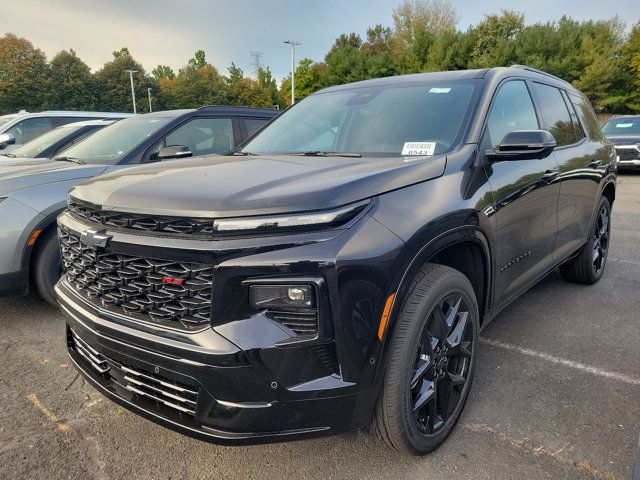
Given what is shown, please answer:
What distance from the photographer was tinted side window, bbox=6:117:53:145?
8.66 m

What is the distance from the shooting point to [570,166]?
351cm

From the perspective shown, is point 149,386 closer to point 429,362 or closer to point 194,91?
point 429,362

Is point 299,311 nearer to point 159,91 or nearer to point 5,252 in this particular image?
point 5,252

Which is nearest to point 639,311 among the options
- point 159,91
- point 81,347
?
point 81,347

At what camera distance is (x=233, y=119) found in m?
5.56

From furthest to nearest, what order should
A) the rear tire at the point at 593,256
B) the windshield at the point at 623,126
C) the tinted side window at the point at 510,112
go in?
the windshield at the point at 623,126 < the rear tire at the point at 593,256 < the tinted side window at the point at 510,112

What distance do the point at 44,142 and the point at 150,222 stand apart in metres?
5.41

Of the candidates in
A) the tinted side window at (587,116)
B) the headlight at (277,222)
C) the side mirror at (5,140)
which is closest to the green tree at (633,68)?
the tinted side window at (587,116)

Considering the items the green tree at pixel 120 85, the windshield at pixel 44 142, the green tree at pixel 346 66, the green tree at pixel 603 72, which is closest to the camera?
the windshield at pixel 44 142

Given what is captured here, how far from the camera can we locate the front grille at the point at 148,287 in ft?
5.54

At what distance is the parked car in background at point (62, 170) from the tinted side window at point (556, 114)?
2768 mm

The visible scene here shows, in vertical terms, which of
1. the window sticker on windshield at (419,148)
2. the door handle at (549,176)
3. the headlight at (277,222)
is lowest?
the door handle at (549,176)

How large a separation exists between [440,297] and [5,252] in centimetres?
311

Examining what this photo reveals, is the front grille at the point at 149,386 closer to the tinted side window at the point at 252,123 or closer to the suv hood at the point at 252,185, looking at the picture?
the suv hood at the point at 252,185
